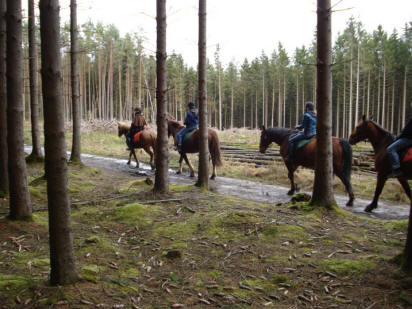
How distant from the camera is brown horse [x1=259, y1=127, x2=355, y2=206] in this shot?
365 inches

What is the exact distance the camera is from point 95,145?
26.7m

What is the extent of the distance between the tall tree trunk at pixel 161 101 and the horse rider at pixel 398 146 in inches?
205

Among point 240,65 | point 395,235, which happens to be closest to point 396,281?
point 395,235

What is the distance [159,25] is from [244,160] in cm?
1128

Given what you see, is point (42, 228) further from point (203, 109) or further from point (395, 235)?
point (395, 235)

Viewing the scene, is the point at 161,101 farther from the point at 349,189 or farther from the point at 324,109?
the point at 349,189

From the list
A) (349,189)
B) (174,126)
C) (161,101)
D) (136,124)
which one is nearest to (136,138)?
(136,124)

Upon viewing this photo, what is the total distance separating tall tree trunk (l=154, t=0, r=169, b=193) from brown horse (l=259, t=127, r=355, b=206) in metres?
4.71

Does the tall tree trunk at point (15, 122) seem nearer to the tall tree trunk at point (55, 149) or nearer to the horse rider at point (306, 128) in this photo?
the tall tree trunk at point (55, 149)

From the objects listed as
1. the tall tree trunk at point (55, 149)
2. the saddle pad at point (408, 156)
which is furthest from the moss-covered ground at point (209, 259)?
the saddle pad at point (408, 156)

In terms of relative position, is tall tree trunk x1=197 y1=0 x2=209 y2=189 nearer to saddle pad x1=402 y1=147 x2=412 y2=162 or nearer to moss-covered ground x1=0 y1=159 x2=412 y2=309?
moss-covered ground x1=0 y1=159 x2=412 y2=309

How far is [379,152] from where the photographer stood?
27.5ft

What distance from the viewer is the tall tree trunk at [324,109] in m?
6.40

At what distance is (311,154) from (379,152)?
2.10 m
